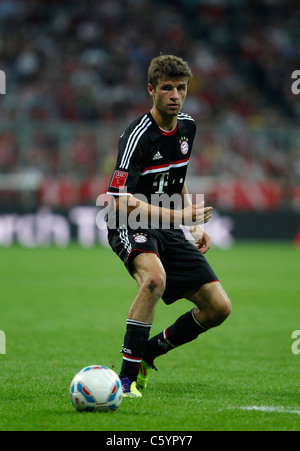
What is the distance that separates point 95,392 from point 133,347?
0.64 meters

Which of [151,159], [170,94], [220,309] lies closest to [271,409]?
[220,309]

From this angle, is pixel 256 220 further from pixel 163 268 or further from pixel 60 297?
pixel 163 268

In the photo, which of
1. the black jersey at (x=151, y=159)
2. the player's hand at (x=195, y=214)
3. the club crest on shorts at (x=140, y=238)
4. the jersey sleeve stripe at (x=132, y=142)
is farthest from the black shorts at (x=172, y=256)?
the jersey sleeve stripe at (x=132, y=142)

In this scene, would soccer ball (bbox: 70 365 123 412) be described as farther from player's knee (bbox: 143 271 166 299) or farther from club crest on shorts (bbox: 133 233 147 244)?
club crest on shorts (bbox: 133 233 147 244)

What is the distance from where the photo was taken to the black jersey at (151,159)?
4977 millimetres

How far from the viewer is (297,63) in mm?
24172

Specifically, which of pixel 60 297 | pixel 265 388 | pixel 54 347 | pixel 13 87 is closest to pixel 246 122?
pixel 13 87

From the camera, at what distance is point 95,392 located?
4.29 meters

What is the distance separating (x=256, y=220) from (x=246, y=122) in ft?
11.4

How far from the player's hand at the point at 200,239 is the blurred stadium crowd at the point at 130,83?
13940 millimetres

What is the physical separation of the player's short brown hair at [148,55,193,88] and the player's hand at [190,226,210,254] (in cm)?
116

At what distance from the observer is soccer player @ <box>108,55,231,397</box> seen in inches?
192

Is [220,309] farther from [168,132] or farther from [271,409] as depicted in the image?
[168,132]
